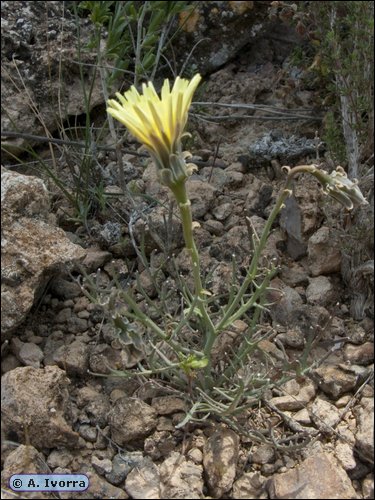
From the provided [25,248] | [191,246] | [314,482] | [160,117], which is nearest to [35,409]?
[25,248]

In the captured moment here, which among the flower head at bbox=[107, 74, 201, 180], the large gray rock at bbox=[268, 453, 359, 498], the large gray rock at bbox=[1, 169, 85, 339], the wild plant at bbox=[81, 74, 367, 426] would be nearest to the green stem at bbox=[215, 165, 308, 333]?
the wild plant at bbox=[81, 74, 367, 426]

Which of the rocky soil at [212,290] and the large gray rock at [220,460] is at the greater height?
the rocky soil at [212,290]

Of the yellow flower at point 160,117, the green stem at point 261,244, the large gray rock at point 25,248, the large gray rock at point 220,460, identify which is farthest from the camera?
the large gray rock at point 25,248

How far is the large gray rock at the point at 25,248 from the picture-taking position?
7.32 ft

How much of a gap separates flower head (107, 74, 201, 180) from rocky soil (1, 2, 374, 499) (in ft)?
1.58

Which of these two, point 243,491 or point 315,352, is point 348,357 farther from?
point 243,491

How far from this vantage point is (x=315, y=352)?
2387 millimetres

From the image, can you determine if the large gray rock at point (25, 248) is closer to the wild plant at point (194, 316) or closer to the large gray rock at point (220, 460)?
the wild plant at point (194, 316)

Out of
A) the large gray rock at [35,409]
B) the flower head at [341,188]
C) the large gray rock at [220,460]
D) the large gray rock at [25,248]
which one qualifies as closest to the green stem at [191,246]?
the large gray rock at [220,460]

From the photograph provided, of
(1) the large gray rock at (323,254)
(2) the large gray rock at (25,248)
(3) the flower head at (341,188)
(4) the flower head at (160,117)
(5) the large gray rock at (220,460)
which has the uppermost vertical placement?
(4) the flower head at (160,117)

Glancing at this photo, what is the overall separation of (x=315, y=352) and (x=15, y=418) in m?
1.01

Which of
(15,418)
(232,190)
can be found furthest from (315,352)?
(15,418)

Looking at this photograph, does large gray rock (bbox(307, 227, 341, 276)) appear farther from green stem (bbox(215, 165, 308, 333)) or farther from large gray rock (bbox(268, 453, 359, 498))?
large gray rock (bbox(268, 453, 359, 498))

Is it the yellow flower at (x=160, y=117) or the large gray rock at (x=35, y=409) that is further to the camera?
the large gray rock at (x=35, y=409)
